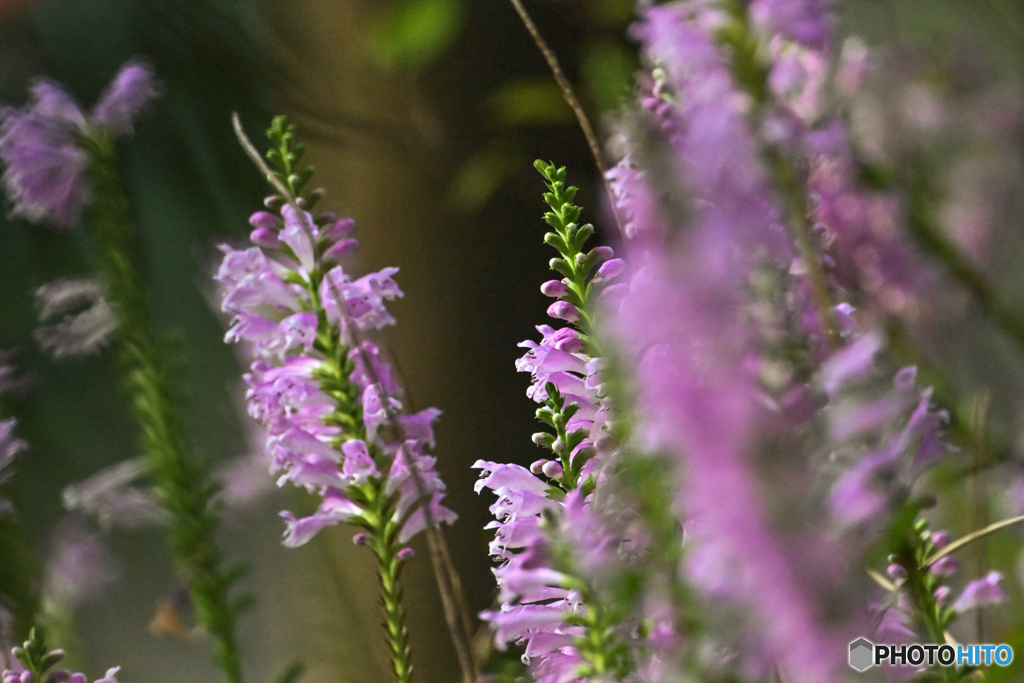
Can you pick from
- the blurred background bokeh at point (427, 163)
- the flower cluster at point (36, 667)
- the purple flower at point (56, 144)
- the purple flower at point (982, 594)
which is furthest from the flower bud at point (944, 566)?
the purple flower at point (56, 144)

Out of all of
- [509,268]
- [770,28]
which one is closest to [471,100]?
[509,268]

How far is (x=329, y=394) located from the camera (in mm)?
358

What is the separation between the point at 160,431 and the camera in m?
0.53

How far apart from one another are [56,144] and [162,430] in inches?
13.0

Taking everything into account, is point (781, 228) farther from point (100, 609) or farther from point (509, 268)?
point (100, 609)

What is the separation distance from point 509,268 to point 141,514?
17.4 inches

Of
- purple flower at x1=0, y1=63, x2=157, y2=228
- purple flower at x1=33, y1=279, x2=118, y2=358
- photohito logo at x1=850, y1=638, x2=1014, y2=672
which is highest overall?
purple flower at x1=0, y1=63, x2=157, y2=228

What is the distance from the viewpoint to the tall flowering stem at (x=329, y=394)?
357mm

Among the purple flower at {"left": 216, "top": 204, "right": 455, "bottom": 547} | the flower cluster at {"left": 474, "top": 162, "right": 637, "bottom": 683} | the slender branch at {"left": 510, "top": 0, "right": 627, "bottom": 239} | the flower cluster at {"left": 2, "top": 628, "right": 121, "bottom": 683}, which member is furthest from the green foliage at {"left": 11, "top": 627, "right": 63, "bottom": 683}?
the slender branch at {"left": 510, "top": 0, "right": 627, "bottom": 239}

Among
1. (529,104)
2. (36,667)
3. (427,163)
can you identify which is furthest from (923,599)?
(427,163)

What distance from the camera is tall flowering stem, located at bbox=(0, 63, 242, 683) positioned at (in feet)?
1.56

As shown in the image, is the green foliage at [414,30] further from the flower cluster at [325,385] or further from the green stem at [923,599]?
the green stem at [923,599]

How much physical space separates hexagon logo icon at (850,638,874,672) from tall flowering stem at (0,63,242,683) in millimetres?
366

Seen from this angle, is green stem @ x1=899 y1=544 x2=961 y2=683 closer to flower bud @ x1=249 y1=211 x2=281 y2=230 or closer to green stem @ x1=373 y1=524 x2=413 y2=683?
green stem @ x1=373 y1=524 x2=413 y2=683
